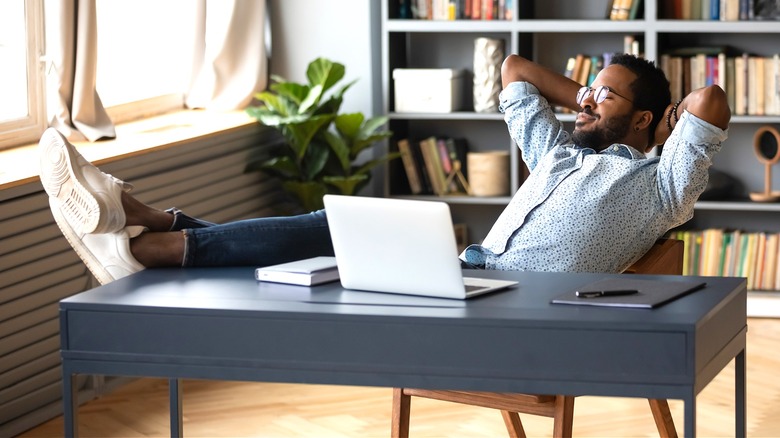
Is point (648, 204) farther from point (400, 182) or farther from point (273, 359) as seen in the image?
point (400, 182)

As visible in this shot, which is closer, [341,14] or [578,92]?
[578,92]

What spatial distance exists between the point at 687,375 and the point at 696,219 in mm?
3345

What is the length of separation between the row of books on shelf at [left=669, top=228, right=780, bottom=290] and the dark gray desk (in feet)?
8.85

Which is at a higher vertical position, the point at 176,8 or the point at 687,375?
the point at 176,8

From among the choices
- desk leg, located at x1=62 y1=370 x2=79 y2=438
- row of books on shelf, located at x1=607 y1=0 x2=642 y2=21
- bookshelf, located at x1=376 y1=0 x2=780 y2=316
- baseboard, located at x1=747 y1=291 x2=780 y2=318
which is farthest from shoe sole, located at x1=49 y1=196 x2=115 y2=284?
baseboard, located at x1=747 y1=291 x2=780 y2=318

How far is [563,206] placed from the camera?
9.25 ft

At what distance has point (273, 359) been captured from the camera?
219 centimetres

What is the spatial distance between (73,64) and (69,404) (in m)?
2.13

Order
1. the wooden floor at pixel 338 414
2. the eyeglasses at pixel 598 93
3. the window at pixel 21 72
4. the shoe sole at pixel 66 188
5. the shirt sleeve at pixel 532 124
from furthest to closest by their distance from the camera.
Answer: the window at pixel 21 72 < the wooden floor at pixel 338 414 < the shirt sleeve at pixel 532 124 < the eyeglasses at pixel 598 93 < the shoe sole at pixel 66 188

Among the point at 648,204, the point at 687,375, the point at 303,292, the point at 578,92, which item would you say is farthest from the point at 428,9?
the point at 687,375

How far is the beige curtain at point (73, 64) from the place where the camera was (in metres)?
4.12

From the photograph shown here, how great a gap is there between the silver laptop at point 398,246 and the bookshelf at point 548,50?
112 inches

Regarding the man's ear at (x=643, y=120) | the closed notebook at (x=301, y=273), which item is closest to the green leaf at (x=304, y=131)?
the man's ear at (x=643, y=120)

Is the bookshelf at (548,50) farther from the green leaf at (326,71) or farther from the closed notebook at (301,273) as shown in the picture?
the closed notebook at (301,273)
